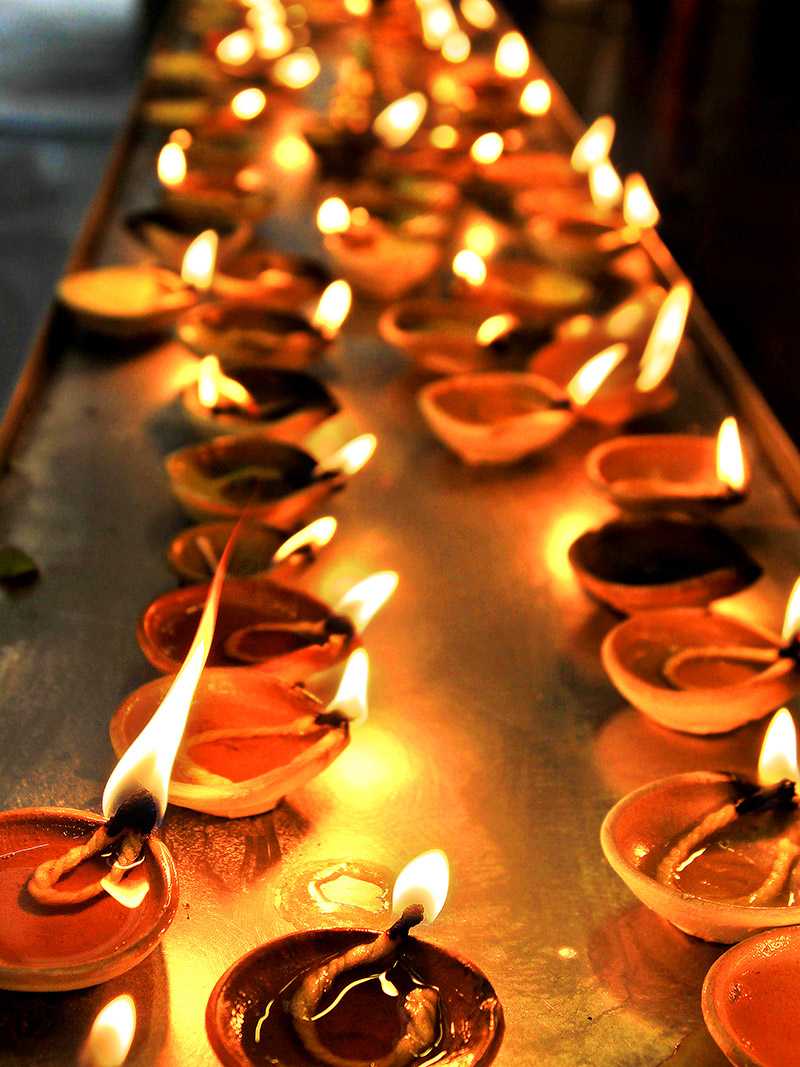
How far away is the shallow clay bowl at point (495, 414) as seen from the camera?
1237mm

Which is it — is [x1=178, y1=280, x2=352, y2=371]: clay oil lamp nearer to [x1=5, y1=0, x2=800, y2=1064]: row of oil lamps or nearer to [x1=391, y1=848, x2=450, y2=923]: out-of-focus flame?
[x1=5, y1=0, x2=800, y2=1064]: row of oil lamps

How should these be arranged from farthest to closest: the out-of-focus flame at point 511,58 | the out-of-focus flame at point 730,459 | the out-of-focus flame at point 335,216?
the out-of-focus flame at point 511,58 < the out-of-focus flame at point 335,216 < the out-of-focus flame at point 730,459

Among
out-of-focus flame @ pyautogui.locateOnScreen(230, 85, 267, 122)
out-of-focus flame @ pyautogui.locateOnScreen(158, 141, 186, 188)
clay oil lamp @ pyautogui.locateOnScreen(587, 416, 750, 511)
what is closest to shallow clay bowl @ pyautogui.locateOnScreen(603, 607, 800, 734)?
clay oil lamp @ pyautogui.locateOnScreen(587, 416, 750, 511)

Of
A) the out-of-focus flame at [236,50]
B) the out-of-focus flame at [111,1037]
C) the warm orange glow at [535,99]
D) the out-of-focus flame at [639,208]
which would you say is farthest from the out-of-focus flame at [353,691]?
the out-of-focus flame at [236,50]

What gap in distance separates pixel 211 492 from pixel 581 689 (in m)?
0.39

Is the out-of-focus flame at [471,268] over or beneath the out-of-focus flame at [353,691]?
over

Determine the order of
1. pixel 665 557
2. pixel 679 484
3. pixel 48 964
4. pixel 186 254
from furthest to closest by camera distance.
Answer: pixel 186 254 < pixel 679 484 < pixel 665 557 < pixel 48 964

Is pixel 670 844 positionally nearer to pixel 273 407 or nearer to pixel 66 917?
pixel 66 917

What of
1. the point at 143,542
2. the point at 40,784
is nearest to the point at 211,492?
the point at 143,542

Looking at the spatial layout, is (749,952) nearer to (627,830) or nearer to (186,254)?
(627,830)

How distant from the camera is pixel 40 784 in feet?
2.67

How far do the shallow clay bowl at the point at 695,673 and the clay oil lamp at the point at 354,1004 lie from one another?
0.96 ft

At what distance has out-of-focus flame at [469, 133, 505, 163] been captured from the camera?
2074 millimetres

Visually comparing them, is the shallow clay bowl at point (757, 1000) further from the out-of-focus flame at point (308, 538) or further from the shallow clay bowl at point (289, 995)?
the out-of-focus flame at point (308, 538)
